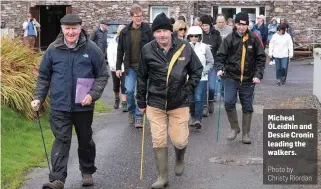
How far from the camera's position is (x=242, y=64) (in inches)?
377

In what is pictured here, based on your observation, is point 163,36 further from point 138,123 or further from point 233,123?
point 138,123

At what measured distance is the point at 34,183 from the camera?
24.9 feet

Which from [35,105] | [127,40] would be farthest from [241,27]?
[35,105]

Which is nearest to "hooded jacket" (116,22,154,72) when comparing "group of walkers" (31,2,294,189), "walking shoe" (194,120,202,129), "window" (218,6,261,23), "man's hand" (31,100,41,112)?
"walking shoe" (194,120,202,129)

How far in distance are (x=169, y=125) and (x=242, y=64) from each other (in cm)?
250

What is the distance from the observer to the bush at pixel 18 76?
10.9 m

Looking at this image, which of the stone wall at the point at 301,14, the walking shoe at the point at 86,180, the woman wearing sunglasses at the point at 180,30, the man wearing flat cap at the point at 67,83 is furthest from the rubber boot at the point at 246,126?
the stone wall at the point at 301,14

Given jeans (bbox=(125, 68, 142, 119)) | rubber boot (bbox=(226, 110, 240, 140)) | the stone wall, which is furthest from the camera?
the stone wall

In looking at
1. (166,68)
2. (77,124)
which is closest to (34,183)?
(77,124)

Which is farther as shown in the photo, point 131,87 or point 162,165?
point 131,87

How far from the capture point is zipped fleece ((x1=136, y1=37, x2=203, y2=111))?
729cm

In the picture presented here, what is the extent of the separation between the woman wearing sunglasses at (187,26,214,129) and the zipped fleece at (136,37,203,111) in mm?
3439

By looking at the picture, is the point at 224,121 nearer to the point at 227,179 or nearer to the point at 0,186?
the point at 227,179

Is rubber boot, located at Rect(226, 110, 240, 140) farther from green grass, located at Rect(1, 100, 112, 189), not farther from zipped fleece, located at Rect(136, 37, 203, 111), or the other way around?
green grass, located at Rect(1, 100, 112, 189)
